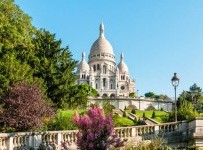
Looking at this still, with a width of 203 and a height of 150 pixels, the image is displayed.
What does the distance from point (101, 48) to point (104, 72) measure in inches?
429

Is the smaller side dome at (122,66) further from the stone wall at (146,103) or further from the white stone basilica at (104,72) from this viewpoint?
the stone wall at (146,103)

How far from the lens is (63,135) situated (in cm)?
2278

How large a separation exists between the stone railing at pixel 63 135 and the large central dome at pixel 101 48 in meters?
146

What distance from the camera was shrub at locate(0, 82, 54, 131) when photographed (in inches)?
1016

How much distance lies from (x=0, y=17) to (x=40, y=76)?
7.20m

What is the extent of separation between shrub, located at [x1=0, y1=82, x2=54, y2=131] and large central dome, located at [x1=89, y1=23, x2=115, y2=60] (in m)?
143

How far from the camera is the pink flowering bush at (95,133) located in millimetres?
17406

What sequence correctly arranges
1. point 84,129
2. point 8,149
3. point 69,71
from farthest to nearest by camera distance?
point 69,71 → point 8,149 → point 84,129

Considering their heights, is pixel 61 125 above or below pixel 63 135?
above

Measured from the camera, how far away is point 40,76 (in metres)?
42.1

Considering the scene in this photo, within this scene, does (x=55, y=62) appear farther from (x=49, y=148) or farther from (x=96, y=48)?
(x=96, y=48)

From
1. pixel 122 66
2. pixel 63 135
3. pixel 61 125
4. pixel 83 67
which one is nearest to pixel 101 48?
pixel 83 67

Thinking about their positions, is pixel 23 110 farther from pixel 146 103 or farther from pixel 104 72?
pixel 104 72

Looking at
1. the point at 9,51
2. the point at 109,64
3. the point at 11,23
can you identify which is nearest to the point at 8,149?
the point at 9,51
